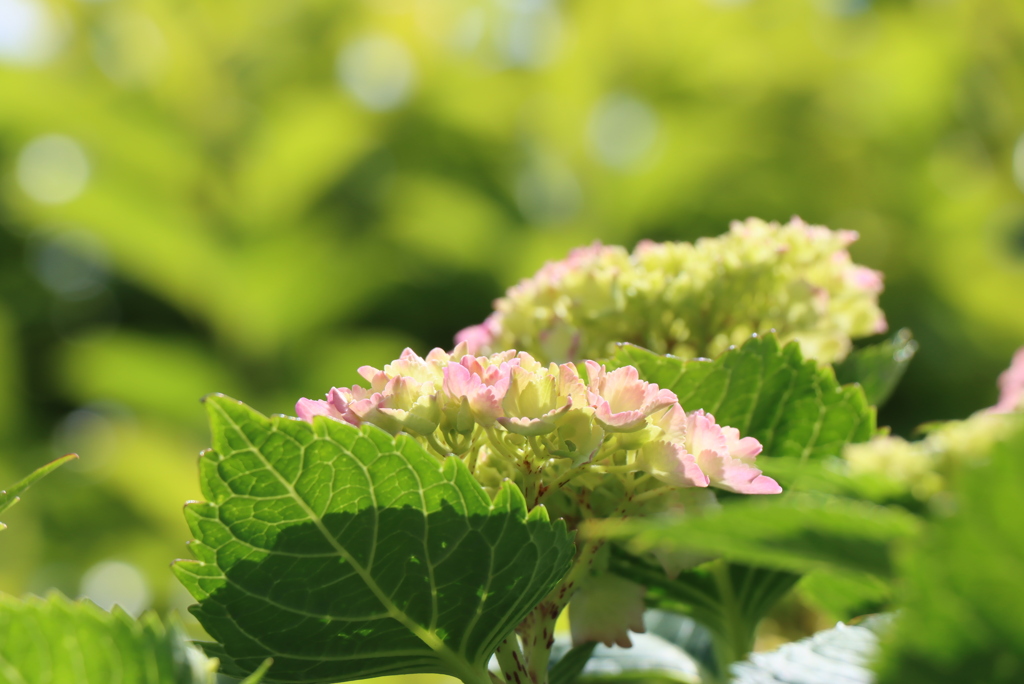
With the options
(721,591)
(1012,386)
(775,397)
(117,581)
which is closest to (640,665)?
(721,591)

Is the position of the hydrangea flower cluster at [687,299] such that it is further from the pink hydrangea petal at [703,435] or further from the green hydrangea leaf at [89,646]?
the green hydrangea leaf at [89,646]

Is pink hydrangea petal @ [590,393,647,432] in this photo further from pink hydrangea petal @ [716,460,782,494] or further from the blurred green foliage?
the blurred green foliage

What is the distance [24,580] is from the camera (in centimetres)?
213

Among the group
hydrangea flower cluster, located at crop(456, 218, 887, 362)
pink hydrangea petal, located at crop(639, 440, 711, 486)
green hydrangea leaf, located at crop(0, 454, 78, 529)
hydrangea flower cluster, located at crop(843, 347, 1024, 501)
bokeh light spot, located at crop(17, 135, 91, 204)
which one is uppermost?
bokeh light spot, located at crop(17, 135, 91, 204)

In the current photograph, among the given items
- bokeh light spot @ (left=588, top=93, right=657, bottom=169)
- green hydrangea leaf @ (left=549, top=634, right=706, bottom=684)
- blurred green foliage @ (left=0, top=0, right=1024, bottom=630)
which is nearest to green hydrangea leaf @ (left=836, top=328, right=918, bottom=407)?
green hydrangea leaf @ (left=549, top=634, right=706, bottom=684)

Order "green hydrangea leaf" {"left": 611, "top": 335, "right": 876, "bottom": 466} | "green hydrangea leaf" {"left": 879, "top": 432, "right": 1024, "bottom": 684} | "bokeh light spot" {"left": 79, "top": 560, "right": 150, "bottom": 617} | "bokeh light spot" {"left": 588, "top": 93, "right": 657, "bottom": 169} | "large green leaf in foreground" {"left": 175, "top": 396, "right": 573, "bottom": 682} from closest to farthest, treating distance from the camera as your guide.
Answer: "green hydrangea leaf" {"left": 879, "top": 432, "right": 1024, "bottom": 684}
"large green leaf in foreground" {"left": 175, "top": 396, "right": 573, "bottom": 682}
"green hydrangea leaf" {"left": 611, "top": 335, "right": 876, "bottom": 466}
"bokeh light spot" {"left": 79, "top": 560, "right": 150, "bottom": 617}
"bokeh light spot" {"left": 588, "top": 93, "right": 657, "bottom": 169}

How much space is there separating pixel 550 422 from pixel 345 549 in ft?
0.31

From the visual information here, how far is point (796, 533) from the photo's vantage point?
0.78 ft

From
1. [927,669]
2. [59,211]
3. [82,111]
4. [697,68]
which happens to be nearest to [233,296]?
[59,211]

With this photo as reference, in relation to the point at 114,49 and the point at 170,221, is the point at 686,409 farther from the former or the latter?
the point at 114,49

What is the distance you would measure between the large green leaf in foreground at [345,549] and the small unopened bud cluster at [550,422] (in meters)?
0.03

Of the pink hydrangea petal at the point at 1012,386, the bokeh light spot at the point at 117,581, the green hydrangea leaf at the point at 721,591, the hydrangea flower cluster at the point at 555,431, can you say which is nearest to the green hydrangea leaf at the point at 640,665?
the green hydrangea leaf at the point at 721,591

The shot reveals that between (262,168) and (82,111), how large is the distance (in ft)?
1.60

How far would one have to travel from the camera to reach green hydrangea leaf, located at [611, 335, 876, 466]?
453 mm
